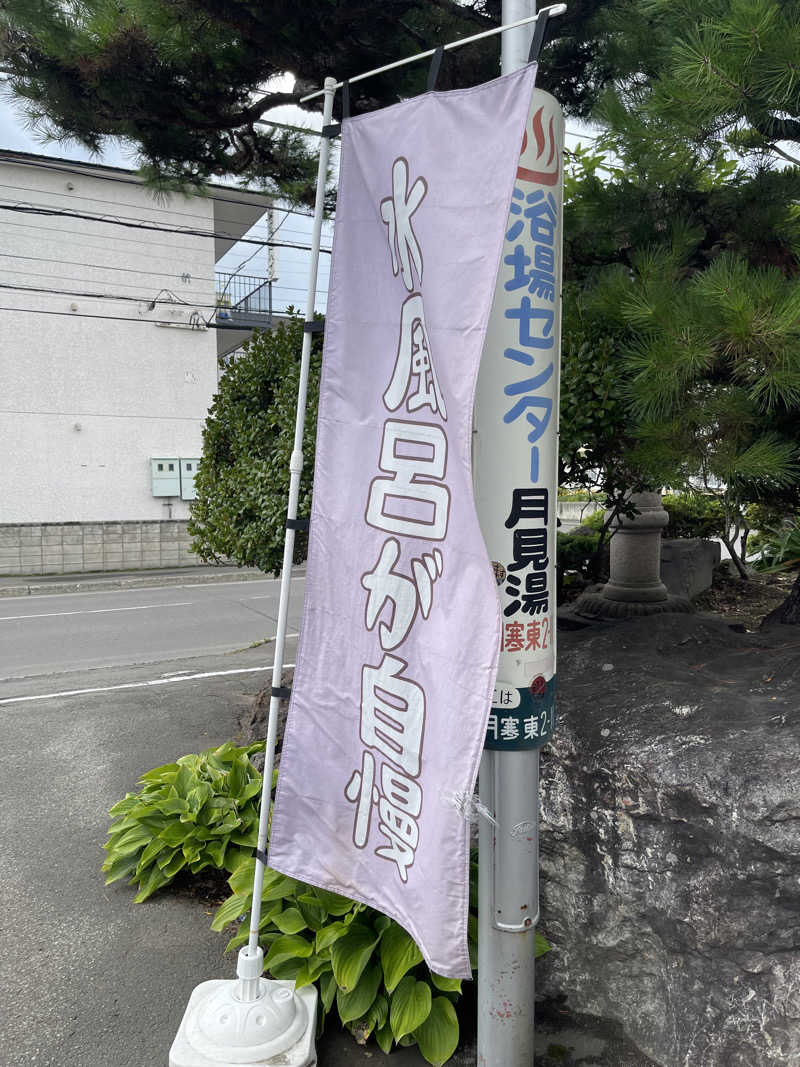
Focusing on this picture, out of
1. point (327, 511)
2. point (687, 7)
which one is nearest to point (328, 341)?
point (327, 511)

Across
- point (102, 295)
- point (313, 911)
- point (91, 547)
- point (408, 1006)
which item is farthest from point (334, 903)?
point (102, 295)

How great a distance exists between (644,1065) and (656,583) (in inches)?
189

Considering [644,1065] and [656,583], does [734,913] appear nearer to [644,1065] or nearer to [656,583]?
[644,1065]

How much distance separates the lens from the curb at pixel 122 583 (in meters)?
14.9

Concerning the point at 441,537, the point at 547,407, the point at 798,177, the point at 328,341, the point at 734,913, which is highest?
the point at 798,177

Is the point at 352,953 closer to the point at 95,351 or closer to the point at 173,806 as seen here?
the point at 173,806

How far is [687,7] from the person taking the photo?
9.39ft

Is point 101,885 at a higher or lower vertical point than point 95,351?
lower

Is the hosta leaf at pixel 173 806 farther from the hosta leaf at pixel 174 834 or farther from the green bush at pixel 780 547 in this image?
the green bush at pixel 780 547

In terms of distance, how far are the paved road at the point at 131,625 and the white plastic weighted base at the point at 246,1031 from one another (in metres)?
6.42

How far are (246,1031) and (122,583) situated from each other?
14.0 m

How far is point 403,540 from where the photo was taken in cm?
227

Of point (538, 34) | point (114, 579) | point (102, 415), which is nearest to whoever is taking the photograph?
point (538, 34)

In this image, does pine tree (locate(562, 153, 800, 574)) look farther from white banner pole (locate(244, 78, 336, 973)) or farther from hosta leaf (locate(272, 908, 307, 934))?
hosta leaf (locate(272, 908, 307, 934))
